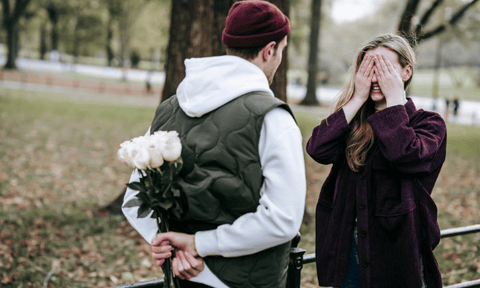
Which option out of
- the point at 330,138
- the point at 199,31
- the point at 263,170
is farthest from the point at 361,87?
A: the point at 199,31

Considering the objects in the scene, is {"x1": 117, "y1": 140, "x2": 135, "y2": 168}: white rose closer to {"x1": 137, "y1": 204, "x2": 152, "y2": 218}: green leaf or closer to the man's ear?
{"x1": 137, "y1": 204, "x2": 152, "y2": 218}: green leaf

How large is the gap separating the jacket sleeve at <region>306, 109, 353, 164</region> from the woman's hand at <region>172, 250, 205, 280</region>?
824mm

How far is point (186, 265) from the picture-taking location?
1664 millimetres

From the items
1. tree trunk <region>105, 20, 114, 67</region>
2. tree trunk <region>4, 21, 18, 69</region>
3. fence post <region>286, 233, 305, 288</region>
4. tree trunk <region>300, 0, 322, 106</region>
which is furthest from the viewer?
tree trunk <region>105, 20, 114, 67</region>

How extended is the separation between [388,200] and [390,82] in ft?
1.85

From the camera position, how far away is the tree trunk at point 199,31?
5230 millimetres

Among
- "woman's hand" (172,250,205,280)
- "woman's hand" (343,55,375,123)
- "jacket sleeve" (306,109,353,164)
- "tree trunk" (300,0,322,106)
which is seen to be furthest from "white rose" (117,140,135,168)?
"tree trunk" (300,0,322,106)

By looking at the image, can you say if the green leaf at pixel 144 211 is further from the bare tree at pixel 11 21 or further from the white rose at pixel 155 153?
the bare tree at pixel 11 21

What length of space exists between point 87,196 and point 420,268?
254 inches

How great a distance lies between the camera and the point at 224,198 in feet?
5.23

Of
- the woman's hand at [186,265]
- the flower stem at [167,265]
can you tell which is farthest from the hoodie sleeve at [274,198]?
the flower stem at [167,265]

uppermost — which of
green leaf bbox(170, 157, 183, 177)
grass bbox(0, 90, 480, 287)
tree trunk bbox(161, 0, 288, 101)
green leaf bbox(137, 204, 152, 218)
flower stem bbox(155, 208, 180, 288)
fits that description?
tree trunk bbox(161, 0, 288, 101)

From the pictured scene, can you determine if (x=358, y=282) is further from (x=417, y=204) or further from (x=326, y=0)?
(x=326, y=0)

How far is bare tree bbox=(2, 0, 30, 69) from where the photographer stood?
92.0 feet
